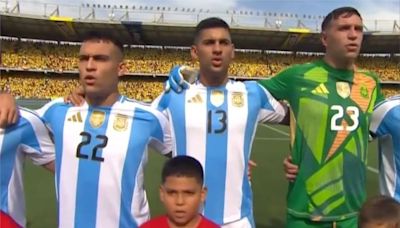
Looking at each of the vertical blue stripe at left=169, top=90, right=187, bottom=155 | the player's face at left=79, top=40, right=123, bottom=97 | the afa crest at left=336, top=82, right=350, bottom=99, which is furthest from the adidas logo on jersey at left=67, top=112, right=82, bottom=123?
the afa crest at left=336, top=82, right=350, bottom=99

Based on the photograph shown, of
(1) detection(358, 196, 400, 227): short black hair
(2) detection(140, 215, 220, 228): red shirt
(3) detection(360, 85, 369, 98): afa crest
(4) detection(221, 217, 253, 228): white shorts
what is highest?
(3) detection(360, 85, 369, 98): afa crest

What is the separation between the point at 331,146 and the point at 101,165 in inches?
52.0

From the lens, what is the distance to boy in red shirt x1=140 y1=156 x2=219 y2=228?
200 centimetres

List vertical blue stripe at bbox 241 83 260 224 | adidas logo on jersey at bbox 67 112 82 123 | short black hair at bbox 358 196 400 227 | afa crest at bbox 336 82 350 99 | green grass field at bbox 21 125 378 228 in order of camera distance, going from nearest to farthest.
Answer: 1. short black hair at bbox 358 196 400 227
2. adidas logo on jersey at bbox 67 112 82 123
3. vertical blue stripe at bbox 241 83 260 224
4. afa crest at bbox 336 82 350 99
5. green grass field at bbox 21 125 378 228

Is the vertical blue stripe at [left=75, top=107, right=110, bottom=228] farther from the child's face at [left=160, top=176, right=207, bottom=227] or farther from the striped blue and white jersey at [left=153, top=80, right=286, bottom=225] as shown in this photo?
the striped blue and white jersey at [left=153, top=80, right=286, bottom=225]

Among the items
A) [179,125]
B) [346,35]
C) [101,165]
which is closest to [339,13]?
[346,35]

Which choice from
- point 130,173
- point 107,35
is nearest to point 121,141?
point 130,173

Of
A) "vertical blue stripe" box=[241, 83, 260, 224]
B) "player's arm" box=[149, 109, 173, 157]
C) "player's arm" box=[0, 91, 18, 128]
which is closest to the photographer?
"player's arm" box=[0, 91, 18, 128]

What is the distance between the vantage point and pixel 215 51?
101 inches

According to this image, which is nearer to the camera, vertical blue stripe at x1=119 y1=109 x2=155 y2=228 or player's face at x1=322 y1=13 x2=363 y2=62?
vertical blue stripe at x1=119 y1=109 x2=155 y2=228

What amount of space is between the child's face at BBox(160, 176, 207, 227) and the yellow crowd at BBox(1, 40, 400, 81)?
3031 cm

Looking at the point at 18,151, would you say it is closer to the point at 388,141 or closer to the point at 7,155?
the point at 7,155

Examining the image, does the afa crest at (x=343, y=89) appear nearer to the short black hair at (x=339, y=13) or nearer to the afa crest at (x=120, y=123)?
the short black hair at (x=339, y=13)

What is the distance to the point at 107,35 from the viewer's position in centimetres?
244
